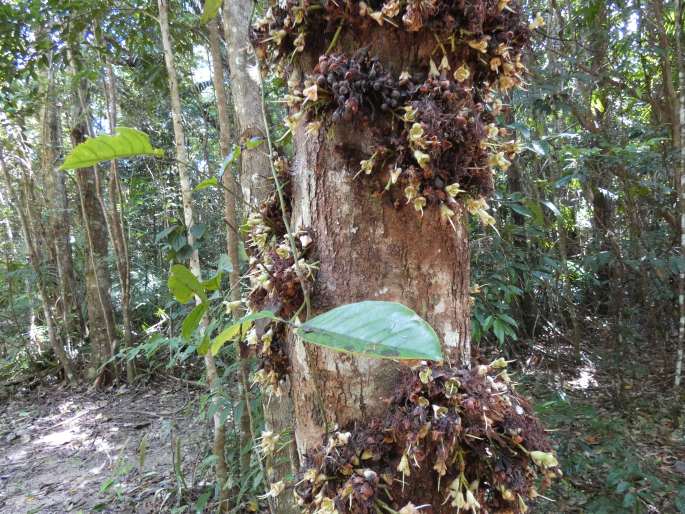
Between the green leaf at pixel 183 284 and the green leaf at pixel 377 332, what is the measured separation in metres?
0.33

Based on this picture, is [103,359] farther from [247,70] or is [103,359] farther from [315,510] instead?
[315,510]

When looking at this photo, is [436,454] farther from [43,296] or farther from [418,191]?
[43,296]

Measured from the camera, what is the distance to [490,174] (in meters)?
0.85

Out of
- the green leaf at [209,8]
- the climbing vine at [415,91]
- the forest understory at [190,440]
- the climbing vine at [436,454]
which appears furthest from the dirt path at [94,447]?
the climbing vine at [415,91]

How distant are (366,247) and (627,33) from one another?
545 centimetres

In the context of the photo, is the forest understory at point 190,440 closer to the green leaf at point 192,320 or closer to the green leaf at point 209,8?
the green leaf at point 192,320

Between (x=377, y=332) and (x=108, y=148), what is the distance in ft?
2.31

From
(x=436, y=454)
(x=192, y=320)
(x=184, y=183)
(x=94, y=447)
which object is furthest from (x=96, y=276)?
(x=436, y=454)

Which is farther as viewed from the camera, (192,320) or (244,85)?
(244,85)

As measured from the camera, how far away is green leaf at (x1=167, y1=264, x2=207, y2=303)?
80cm

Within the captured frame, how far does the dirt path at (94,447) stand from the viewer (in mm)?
3146

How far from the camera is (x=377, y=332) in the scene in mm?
520

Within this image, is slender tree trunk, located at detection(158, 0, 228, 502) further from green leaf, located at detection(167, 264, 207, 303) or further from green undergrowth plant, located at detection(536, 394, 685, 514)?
green undergrowth plant, located at detection(536, 394, 685, 514)

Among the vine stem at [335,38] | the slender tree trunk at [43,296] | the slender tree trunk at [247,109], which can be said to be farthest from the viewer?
the slender tree trunk at [43,296]
